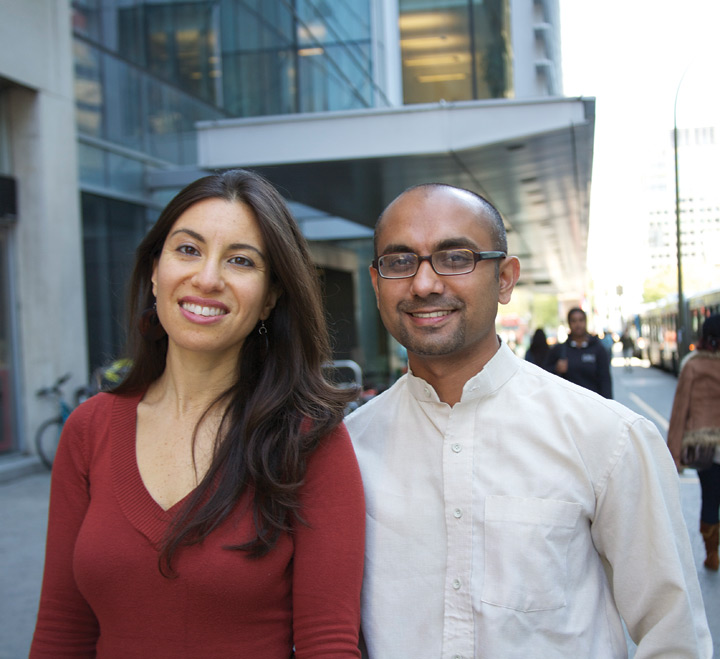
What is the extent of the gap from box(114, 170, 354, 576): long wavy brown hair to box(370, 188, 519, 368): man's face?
285 millimetres

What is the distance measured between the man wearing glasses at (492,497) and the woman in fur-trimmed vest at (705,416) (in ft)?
14.1

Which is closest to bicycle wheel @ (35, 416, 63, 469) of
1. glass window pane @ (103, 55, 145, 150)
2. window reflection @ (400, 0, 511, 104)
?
glass window pane @ (103, 55, 145, 150)

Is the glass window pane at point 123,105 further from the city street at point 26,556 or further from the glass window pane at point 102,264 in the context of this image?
the city street at point 26,556

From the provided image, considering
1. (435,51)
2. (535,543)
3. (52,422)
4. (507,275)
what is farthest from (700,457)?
(435,51)

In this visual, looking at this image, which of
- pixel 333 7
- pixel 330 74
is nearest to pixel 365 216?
pixel 330 74

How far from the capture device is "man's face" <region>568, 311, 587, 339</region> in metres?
8.69

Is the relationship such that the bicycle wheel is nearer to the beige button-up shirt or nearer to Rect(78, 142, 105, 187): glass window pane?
Rect(78, 142, 105, 187): glass window pane

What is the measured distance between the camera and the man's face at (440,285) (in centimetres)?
193

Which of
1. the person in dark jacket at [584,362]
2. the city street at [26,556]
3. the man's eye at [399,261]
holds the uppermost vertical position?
the man's eye at [399,261]

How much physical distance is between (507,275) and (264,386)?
73 centimetres

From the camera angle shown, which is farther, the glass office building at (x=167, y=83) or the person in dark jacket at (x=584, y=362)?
the glass office building at (x=167, y=83)

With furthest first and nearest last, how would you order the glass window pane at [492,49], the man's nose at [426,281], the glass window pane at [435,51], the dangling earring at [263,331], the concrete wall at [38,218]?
the glass window pane at [435,51] < the glass window pane at [492,49] < the concrete wall at [38,218] < the dangling earring at [263,331] < the man's nose at [426,281]

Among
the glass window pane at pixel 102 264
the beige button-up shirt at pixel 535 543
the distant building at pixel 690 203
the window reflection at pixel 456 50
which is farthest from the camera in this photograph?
the distant building at pixel 690 203

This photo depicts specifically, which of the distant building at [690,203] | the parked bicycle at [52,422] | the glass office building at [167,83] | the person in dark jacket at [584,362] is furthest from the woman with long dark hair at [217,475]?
the distant building at [690,203]
